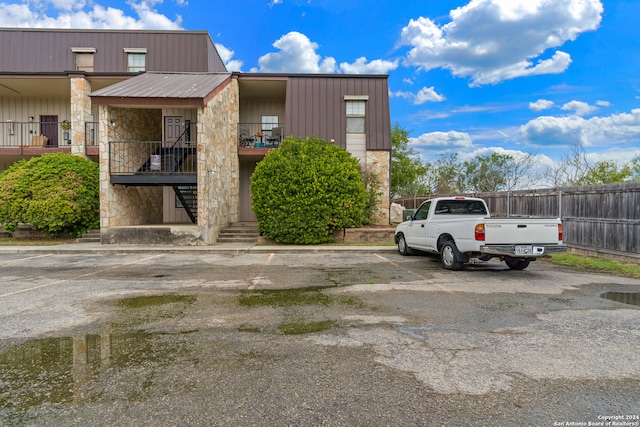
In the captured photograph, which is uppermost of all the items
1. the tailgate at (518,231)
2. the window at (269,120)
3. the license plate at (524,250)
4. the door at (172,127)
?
the window at (269,120)

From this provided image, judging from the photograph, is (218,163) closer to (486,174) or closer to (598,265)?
(598,265)

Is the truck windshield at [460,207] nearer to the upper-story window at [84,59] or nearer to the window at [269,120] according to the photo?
the window at [269,120]

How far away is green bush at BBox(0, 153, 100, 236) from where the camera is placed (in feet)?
45.3

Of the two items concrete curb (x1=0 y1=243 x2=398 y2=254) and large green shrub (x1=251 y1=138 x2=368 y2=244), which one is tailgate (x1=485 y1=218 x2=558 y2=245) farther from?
large green shrub (x1=251 y1=138 x2=368 y2=244)

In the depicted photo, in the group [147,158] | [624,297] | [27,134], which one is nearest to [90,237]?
[147,158]

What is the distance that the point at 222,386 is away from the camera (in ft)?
9.86

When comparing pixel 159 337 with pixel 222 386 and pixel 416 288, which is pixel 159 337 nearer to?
pixel 222 386

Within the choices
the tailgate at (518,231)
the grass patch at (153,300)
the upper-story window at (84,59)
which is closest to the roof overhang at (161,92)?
the upper-story window at (84,59)

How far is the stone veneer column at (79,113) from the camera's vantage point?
1656 centimetres

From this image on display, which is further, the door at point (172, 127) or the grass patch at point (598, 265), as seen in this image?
the door at point (172, 127)

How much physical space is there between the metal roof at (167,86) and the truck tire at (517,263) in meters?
11.2

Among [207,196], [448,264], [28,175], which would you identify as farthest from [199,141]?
[448,264]

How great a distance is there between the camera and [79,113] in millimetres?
16828

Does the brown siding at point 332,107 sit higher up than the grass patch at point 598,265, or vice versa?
the brown siding at point 332,107
